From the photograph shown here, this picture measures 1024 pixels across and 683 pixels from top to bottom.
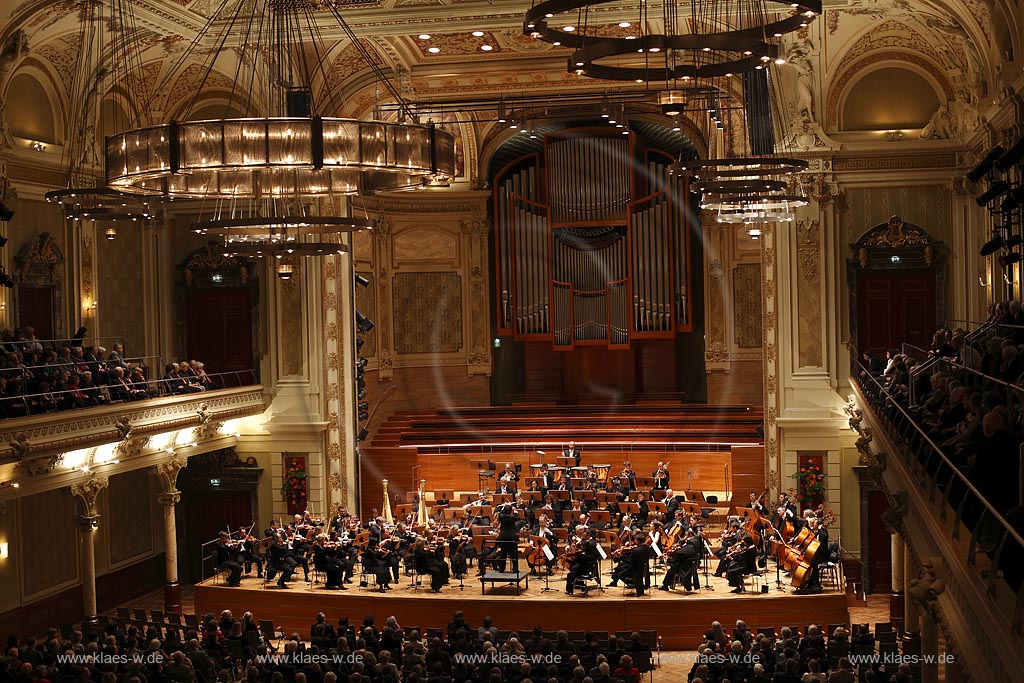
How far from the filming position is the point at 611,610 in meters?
16.1

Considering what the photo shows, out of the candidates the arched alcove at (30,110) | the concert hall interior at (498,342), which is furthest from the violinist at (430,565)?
the arched alcove at (30,110)

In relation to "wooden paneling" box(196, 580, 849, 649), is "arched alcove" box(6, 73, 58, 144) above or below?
above

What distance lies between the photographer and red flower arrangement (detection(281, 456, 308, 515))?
814 inches

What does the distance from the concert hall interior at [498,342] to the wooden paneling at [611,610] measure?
4 centimetres

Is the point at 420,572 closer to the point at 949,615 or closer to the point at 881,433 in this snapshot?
the point at 881,433

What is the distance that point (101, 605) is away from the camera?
19.8 meters

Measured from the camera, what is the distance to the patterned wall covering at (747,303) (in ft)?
78.2

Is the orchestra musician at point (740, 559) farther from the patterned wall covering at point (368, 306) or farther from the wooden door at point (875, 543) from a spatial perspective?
the patterned wall covering at point (368, 306)

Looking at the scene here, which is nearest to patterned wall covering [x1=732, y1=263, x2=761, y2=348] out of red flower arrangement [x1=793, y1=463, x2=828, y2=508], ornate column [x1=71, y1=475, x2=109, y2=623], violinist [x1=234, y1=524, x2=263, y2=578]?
red flower arrangement [x1=793, y1=463, x2=828, y2=508]

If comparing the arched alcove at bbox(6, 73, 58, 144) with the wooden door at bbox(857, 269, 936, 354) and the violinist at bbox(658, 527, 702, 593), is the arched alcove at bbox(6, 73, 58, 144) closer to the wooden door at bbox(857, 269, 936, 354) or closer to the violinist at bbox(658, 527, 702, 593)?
the violinist at bbox(658, 527, 702, 593)

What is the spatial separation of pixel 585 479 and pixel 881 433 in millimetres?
7085

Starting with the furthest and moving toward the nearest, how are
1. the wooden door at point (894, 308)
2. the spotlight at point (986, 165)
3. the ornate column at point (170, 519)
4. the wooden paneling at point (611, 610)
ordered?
the wooden door at point (894, 308)
the ornate column at point (170, 519)
the wooden paneling at point (611, 610)
the spotlight at point (986, 165)

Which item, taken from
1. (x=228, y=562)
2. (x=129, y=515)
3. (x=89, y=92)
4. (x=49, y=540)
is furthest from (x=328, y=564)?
(x=89, y=92)

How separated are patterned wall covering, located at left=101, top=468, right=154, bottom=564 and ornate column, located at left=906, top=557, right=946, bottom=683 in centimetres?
1455
